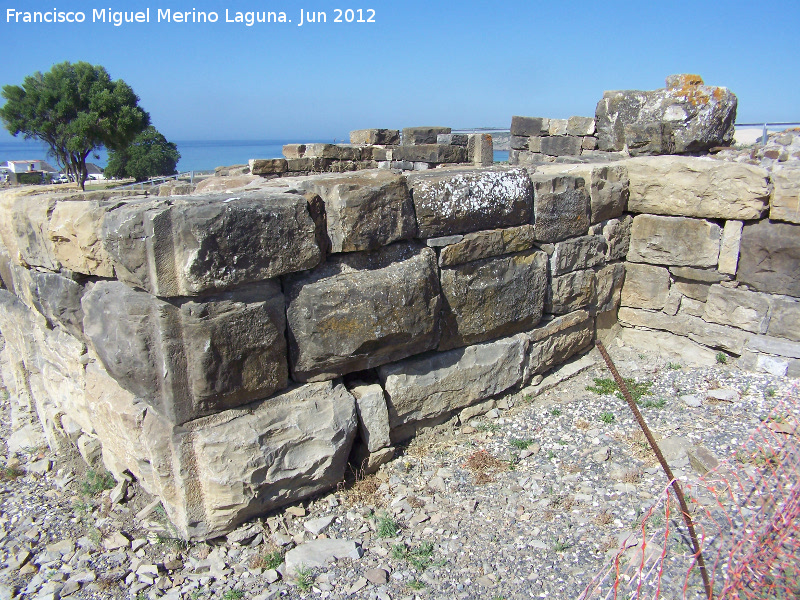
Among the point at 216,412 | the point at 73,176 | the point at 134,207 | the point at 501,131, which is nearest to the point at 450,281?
the point at 216,412

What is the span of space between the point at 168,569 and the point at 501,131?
8.93 metres

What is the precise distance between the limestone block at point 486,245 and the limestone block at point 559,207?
13cm

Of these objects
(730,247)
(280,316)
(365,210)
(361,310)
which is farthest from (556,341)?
(280,316)

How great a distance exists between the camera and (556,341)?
402cm

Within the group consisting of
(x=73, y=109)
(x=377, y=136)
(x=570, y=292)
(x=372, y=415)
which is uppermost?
(x=73, y=109)

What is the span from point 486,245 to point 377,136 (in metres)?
8.43

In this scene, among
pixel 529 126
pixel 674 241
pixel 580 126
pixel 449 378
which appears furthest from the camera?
pixel 529 126

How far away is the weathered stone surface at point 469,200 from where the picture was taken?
10.3ft

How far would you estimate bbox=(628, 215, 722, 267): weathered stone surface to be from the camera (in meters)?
4.11

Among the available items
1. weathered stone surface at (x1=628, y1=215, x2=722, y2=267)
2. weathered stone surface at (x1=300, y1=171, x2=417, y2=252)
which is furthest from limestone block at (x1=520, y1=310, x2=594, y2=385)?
weathered stone surface at (x1=300, y1=171, x2=417, y2=252)

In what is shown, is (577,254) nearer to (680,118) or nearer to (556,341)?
(556,341)

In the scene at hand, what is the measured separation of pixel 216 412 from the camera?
8.79ft

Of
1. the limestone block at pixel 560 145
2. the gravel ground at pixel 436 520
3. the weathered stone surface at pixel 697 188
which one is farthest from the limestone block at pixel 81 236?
the limestone block at pixel 560 145

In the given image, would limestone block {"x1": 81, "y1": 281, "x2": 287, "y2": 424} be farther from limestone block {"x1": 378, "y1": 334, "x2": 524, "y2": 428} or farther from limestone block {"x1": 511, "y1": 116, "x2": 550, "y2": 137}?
limestone block {"x1": 511, "y1": 116, "x2": 550, "y2": 137}
